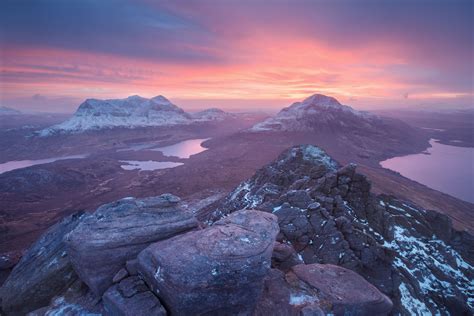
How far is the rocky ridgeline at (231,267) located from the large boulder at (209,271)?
38mm

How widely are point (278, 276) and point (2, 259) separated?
923 inches

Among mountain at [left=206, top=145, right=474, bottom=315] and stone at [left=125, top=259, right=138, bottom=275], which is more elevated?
stone at [left=125, top=259, right=138, bottom=275]

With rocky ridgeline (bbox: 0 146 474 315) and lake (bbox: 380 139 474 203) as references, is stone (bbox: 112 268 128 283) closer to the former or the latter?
rocky ridgeline (bbox: 0 146 474 315)

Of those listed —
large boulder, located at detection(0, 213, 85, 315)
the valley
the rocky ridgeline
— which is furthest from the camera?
the valley

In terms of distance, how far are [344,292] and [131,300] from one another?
9067mm

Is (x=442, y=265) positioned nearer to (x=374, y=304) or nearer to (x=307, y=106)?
(x=374, y=304)

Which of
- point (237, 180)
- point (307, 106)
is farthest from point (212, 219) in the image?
point (307, 106)

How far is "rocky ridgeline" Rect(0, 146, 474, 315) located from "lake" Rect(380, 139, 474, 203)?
81913 mm

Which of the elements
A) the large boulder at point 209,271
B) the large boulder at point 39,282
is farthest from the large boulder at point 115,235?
the large boulder at point 39,282

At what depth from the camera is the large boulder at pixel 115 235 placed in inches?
442

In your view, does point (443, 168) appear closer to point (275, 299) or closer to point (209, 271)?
point (275, 299)

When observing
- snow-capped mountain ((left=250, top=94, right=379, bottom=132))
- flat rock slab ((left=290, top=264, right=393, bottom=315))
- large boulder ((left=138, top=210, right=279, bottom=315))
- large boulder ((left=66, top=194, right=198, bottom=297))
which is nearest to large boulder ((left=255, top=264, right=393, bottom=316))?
flat rock slab ((left=290, top=264, right=393, bottom=315))

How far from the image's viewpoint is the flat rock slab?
1105 cm

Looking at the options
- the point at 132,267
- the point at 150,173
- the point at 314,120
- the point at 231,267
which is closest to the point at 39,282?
the point at 132,267
